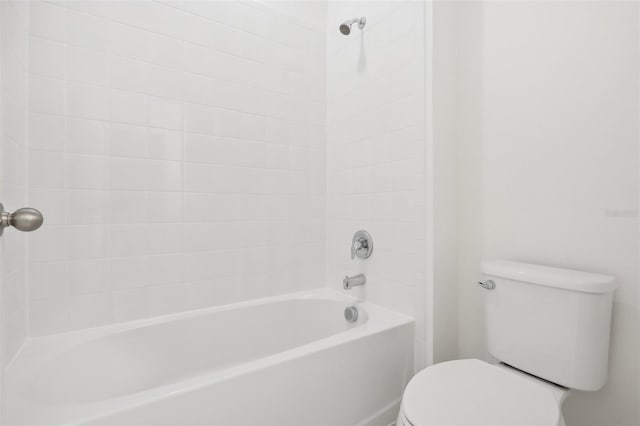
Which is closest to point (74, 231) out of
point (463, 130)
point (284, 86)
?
point (284, 86)

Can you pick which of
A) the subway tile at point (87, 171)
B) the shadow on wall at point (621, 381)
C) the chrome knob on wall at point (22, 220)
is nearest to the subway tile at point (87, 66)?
the subway tile at point (87, 171)

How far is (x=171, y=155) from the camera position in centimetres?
149

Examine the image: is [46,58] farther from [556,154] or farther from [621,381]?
[621,381]

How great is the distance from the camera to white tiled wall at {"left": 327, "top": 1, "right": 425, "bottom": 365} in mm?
1407

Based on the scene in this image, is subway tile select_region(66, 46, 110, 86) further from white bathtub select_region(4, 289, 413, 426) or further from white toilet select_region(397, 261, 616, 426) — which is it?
white toilet select_region(397, 261, 616, 426)

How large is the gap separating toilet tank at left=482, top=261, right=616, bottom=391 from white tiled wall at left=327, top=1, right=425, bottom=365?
324 millimetres

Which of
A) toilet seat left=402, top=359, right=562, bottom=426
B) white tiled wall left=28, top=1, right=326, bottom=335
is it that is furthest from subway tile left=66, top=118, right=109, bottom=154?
toilet seat left=402, top=359, right=562, bottom=426

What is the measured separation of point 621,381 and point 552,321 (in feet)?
0.99

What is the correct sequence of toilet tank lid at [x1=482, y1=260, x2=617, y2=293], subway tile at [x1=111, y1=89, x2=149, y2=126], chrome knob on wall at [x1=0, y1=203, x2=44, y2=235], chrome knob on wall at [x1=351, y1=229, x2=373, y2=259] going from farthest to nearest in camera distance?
1. chrome knob on wall at [x1=351, y1=229, x2=373, y2=259]
2. subway tile at [x1=111, y1=89, x2=149, y2=126]
3. toilet tank lid at [x1=482, y1=260, x2=617, y2=293]
4. chrome knob on wall at [x1=0, y1=203, x2=44, y2=235]

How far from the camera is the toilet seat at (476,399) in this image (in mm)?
793

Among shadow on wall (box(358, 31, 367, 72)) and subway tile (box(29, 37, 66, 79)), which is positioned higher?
shadow on wall (box(358, 31, 367, 72))

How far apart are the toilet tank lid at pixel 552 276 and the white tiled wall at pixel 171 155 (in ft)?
3.40

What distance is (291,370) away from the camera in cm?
104

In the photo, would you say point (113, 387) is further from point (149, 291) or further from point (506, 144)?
point (506, 144)
